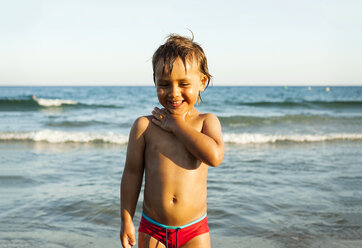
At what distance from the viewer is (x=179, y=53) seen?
78.0 inches

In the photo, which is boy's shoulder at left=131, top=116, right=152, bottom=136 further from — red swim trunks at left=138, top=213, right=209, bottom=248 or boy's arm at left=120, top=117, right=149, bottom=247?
red swim trunks at left=138, top=213, right=209, bottom=248

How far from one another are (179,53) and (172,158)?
22.0 inches

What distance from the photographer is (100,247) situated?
3455 millimetres

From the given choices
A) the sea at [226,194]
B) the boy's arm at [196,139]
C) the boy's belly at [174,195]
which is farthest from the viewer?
the sea at [226,194]

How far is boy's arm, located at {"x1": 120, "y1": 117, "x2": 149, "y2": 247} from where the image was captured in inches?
82.1

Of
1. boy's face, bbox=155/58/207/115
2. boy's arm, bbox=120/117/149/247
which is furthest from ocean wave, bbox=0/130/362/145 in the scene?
boy's face, bbox=155/58/207/115

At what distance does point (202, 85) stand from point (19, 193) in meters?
3.94

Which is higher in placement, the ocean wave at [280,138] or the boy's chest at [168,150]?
the boy's chest at [168,150]

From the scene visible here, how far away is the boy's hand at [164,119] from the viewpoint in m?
2.01

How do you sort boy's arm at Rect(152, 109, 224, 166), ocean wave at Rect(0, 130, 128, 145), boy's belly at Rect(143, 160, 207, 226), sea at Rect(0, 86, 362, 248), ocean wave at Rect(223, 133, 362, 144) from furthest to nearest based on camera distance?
1. ocean wave at Rect(223, 133, 362, 144)
2. ocean wave at Rect(0, 130, 128, 145)
3. sea at Rect(0, 86, 362, 248)
4. boy's belly at Rect(143, 160, 207, 226)
5. boy's arm at Rect(152, 109, 224, 166)

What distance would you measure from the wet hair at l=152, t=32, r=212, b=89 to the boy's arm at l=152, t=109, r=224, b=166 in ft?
0.90

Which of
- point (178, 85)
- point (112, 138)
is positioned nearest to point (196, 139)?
point (178, 85)

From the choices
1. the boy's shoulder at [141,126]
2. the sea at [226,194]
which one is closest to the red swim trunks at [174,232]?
the boy's shoulder at [141,126]

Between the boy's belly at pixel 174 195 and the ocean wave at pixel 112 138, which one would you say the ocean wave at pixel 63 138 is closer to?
the ocean wave at pixel 112 138
